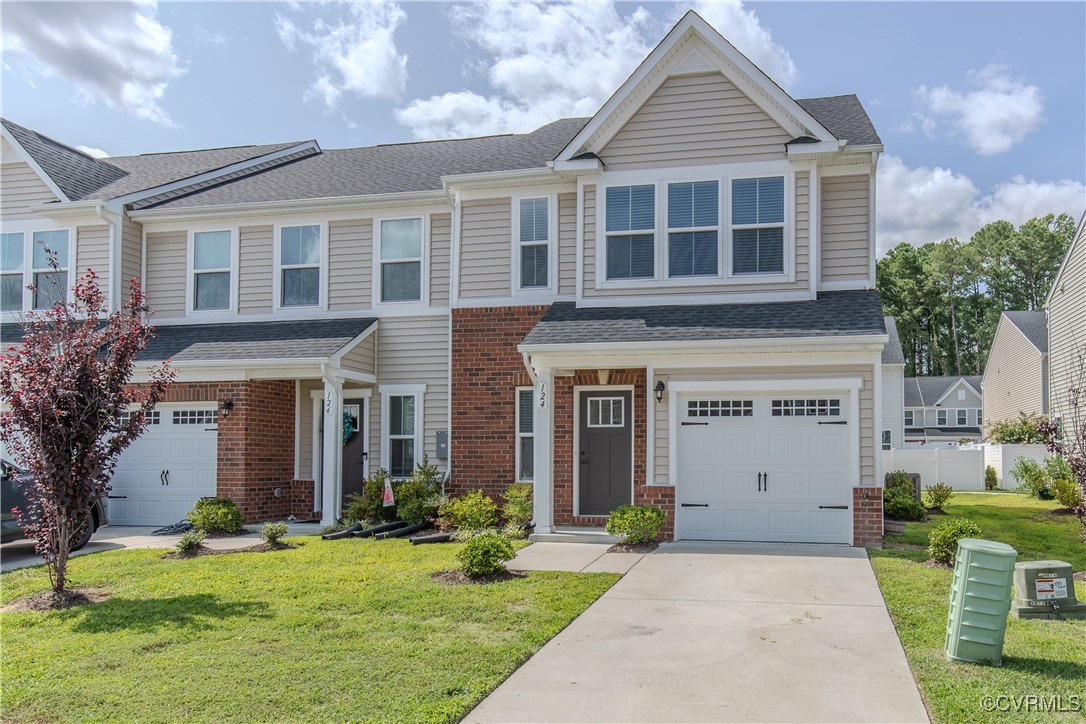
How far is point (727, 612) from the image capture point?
7.95m

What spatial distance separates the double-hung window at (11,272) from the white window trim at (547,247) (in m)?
9.80

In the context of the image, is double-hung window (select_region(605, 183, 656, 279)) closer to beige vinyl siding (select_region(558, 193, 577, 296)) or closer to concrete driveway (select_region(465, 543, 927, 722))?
beige vinyl siding (select_region(558, 193, 577, 296))

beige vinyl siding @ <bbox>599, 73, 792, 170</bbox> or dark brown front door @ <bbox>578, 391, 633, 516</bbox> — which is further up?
beige vinyl siding @ <bbox>599, 73, 792, 170</bbox>

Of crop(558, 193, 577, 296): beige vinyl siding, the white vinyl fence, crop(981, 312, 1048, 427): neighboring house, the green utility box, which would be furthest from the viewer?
crop(981, 312, 1048, 427): neighboring house

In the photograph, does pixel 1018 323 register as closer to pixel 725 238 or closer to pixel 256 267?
pixel 725 238

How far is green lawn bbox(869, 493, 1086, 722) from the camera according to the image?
17.5ft

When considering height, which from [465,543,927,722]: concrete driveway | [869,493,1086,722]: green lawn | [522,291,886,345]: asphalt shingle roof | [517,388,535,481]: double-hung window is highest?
[522,291,886,345]: asphalt shingle roof

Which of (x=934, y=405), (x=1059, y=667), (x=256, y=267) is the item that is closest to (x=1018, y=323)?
(x=934, y=405)

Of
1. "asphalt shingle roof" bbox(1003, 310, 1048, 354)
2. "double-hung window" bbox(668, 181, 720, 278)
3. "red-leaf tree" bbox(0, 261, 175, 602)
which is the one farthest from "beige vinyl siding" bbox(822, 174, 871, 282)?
"asphalt shingle roof" bbox(1003, 310, 1048, 354)

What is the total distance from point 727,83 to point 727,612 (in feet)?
28.2

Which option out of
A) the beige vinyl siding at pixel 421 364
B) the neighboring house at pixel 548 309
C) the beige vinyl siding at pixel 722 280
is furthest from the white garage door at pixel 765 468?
the beige vinyl siding at pixel 421 364

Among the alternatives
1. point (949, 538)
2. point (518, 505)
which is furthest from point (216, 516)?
point (949, 538)

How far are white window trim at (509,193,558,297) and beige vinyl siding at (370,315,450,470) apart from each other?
161cm

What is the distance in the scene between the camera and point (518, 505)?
13625 mm
